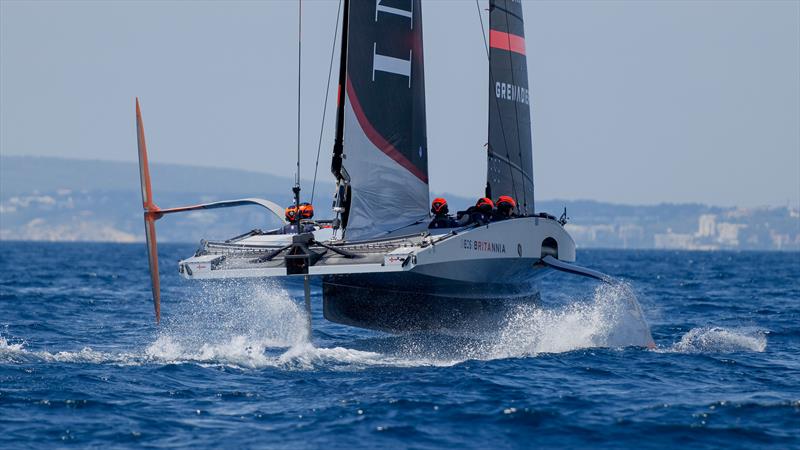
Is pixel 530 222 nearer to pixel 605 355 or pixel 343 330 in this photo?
pixel 605 355

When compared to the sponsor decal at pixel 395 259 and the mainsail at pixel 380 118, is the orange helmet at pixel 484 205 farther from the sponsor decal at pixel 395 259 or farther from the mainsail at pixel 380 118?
the sponsor decal at pixel 395 259

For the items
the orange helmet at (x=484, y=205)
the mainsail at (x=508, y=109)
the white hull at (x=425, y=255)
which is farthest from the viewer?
the mainsail at (x=508, y=109)

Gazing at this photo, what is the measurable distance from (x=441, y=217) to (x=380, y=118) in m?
1.54

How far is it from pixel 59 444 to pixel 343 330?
32.8ft

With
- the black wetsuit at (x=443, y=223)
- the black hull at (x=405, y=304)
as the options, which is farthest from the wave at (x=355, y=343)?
the black wetsuit at (x=443, y=223)

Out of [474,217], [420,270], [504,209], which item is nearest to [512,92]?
[504,209]

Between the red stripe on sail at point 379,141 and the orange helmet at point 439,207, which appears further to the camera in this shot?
the orange helmet at point 439,207

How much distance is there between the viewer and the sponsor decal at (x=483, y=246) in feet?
48.2

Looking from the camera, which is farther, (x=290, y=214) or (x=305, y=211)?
(x=305, y=211)

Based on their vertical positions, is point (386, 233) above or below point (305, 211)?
below

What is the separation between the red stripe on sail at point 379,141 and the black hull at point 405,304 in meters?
1.83

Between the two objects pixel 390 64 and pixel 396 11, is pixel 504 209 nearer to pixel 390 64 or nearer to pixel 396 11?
pixel 390 64

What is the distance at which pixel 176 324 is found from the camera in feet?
67.6

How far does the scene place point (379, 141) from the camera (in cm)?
1619
